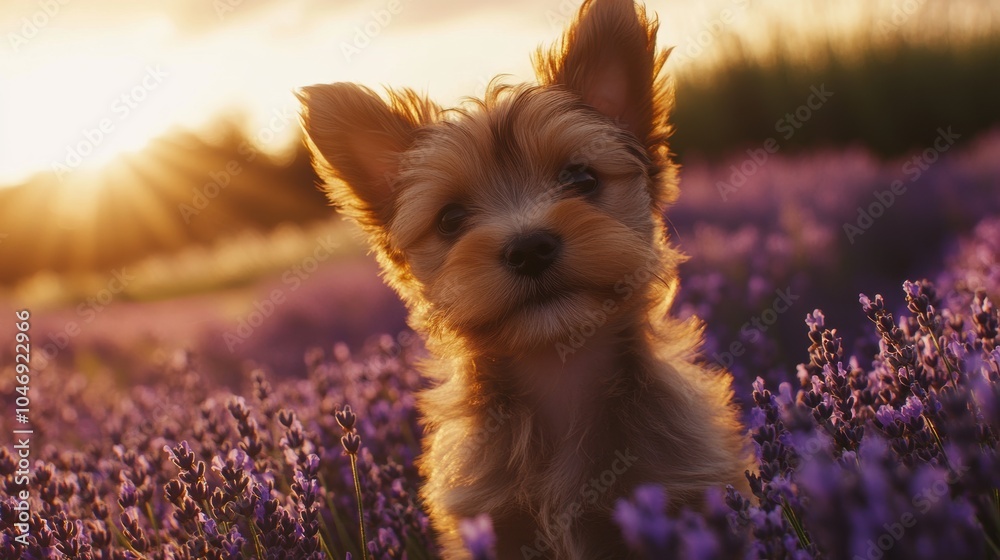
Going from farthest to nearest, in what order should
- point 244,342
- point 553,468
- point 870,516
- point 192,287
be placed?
point 192,287, point 244,342, point 553,468, point 870,516

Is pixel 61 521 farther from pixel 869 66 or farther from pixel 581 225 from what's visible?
pixel 869 66

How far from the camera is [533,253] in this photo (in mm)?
2988

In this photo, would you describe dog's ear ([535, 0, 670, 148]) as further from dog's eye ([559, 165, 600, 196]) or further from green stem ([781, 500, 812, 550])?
green stem ([781, 500, 812, 550])

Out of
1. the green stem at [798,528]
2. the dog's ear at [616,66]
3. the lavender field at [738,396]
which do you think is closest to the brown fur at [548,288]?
→ the dog's ear at [616,66]

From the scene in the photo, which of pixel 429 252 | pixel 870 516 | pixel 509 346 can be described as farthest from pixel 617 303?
pixel 870 516

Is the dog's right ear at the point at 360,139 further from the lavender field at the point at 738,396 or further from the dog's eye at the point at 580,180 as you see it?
the lavender field at the point at 738,396

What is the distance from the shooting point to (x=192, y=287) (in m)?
20.3

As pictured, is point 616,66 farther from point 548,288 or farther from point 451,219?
point 548,288

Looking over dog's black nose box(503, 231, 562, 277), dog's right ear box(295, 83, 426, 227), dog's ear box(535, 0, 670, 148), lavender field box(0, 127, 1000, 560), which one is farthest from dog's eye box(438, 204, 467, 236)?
lavender field box(0, 127, 1000, 560)

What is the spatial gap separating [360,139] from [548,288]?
136 cm

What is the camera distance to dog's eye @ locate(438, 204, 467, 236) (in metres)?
3.61

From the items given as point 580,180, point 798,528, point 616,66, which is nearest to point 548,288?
point 580,180

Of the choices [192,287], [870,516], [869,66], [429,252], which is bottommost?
[192,287]

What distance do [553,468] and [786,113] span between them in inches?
555
